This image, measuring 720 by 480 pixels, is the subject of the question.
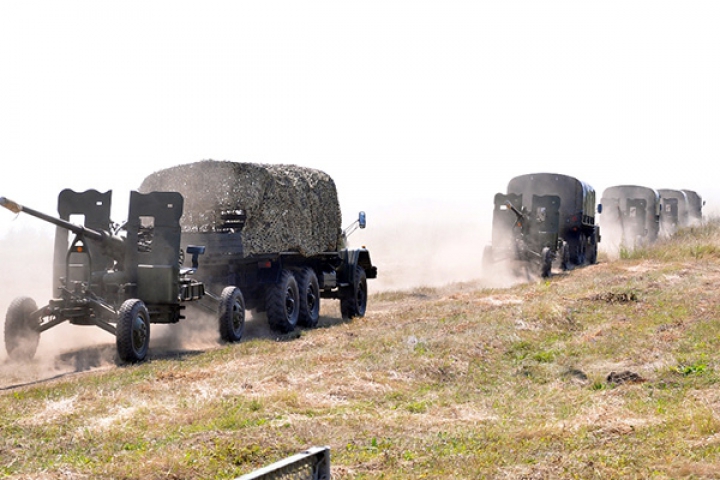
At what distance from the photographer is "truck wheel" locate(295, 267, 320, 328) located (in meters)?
19.8

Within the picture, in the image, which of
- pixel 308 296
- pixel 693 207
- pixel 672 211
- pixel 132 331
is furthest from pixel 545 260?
pixel 693 207

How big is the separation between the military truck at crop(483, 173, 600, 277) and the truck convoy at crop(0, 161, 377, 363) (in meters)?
10.7

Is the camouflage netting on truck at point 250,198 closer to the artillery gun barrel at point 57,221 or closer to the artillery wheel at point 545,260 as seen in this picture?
the artillery gun barrel at point 57,221

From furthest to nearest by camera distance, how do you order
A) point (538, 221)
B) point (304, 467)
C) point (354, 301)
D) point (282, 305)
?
point (538, 221), point (354, 301), point (282, 305), point (304, 467)

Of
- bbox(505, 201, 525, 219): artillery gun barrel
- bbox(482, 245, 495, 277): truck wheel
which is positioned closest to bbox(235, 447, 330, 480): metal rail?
bbox(505, 201, 525, 219): artillery gun barrel

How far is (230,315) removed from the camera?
54.1 ft

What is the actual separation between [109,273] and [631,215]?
122 feet

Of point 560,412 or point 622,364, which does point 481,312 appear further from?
point 560,412

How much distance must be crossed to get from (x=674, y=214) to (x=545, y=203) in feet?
82.9

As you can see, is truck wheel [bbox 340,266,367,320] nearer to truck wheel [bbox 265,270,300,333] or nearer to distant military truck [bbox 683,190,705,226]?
truck wheel [bbox 265,270,300,333]

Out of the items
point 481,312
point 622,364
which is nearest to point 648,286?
point 481,312

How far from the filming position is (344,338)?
16.5 m

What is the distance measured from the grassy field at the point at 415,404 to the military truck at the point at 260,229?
1322 mm

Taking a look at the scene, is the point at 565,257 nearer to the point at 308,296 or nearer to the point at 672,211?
the point at 308,296
